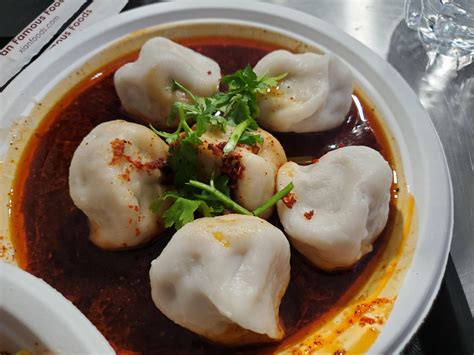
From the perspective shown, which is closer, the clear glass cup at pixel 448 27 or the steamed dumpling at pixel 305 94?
the steamed dumpling at pixel 305 94

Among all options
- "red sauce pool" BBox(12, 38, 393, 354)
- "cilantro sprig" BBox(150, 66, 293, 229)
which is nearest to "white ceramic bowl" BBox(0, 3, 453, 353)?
"red sauce pool" BBox(12, 38, 393, 354)

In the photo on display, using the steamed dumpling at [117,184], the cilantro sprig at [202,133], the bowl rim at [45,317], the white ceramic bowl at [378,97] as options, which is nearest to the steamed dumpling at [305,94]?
the cilantro sprig at [202,133]

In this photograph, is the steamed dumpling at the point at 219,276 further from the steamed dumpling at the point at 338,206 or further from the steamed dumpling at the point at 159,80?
the steamed dumpling at the point at 159,80

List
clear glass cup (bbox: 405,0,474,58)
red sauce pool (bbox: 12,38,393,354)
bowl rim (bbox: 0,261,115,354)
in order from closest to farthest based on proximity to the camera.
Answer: bowl rim (bbox: 0,261,115,354)
red sauce pool (bbox: 12,38,393,354)
clear glass cup (bbox: 405,0,474,58)

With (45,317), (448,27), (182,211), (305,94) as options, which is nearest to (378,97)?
(305,94)

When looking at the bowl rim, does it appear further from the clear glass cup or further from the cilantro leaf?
the clear glass cup

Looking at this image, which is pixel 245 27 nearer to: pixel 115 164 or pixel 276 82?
pixel 276 82

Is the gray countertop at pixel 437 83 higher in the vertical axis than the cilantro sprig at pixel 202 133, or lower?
lower
